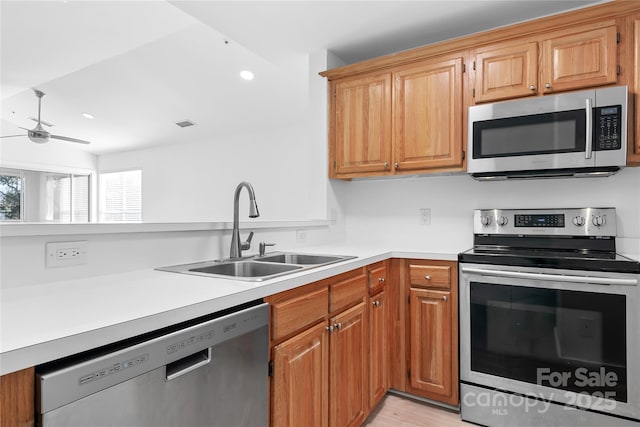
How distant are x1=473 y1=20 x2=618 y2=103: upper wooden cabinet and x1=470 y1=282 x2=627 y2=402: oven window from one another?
1153 millimetres

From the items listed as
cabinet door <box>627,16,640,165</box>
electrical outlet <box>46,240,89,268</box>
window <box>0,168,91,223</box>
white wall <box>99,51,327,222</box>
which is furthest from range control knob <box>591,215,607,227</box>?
window <box>0,168,91,223</box>

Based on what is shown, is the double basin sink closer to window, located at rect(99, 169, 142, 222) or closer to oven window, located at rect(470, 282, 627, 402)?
oven window, located at rect(470, 282, 627, 402)

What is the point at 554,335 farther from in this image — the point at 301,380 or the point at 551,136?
the point at 301,380

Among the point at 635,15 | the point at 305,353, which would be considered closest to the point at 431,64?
the point at 635,15

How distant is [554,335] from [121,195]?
315 inches

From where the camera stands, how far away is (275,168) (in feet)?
17.5

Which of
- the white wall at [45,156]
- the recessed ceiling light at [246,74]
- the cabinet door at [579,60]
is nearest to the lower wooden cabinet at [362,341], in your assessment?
the cabinet door at [579,60]

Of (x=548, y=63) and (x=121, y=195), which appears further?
(x=121, y=195)

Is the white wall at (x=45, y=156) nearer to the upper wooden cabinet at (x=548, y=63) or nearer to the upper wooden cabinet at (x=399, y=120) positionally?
the upper wooden cabinet at (x=399, y=120)

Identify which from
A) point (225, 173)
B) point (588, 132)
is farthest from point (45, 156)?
point (588, 132)

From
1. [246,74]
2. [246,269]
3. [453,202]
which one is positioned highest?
[246,74]

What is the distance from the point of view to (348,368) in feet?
5.45

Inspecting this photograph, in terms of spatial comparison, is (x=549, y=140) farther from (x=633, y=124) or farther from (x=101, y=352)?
(x=101, y=352)

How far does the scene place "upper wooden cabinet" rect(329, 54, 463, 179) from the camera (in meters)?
2.29
